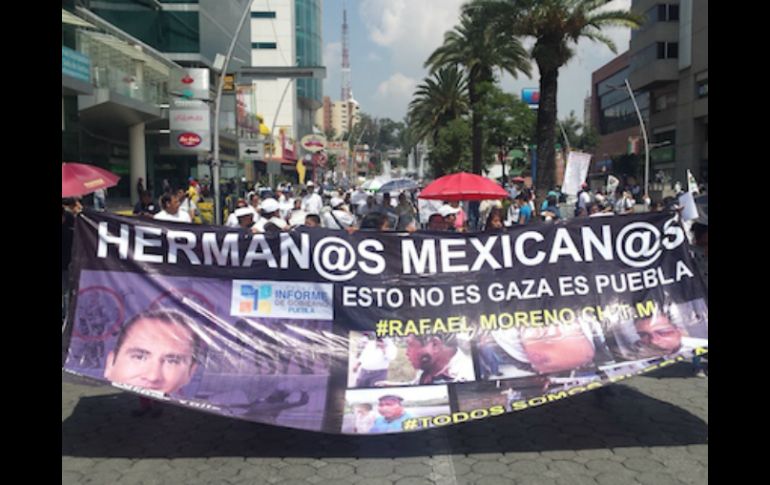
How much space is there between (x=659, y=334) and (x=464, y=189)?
6482 mm

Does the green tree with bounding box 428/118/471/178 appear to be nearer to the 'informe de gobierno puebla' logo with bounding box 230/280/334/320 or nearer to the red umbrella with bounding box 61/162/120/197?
the red umbrella with bounding box 61/162/120/197

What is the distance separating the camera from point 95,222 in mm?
5148

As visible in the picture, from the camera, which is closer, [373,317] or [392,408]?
[392,408]

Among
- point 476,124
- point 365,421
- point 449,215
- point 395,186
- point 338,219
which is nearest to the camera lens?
point 365,421

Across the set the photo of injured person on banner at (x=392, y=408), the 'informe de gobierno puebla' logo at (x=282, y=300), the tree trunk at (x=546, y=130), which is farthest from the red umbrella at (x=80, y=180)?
the tree trunk at (x=546, y=130)

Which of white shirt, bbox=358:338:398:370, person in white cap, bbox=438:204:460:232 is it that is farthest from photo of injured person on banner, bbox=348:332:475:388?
person in white cap, bbox=438:204:460:232

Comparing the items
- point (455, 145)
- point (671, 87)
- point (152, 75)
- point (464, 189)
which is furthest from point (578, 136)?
point (464, 189)

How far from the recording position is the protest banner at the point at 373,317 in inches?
189

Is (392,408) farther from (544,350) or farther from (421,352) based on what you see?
(544,350)

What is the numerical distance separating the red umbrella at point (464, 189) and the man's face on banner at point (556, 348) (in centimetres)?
629

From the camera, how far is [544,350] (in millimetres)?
5113

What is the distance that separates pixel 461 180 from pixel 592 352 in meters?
6.97

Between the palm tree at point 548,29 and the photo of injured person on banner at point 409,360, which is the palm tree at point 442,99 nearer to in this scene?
the palm tree at point 548,29

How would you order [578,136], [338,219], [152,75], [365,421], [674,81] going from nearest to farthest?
[365,421] < [338,219] < [152,75] < [674,81] < [578,136]
